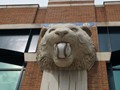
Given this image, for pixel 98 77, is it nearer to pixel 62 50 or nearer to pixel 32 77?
pixel 62 50

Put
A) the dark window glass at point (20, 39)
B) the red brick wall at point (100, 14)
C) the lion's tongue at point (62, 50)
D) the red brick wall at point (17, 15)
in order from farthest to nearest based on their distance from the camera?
the red brick wall at point (17, 15)
the red brick wall at point (100, 14)
the dark window glass at point (20, 39)
the lion's tongue at point (62, 50)

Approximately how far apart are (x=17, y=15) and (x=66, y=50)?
4219mm

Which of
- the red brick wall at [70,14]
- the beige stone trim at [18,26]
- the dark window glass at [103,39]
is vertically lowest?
the dark window glass at [103,39]

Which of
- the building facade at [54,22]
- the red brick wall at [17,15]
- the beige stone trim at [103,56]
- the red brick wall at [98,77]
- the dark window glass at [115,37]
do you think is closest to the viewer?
the red brick wall at [98,77]

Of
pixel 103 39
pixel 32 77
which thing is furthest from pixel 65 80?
pixel 103 39

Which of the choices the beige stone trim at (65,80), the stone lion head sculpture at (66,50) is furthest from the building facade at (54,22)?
the stone lion head sculpture at (66,50)

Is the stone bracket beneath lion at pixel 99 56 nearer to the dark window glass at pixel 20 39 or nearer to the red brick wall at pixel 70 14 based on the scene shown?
the dark window glass at pixel 20 39

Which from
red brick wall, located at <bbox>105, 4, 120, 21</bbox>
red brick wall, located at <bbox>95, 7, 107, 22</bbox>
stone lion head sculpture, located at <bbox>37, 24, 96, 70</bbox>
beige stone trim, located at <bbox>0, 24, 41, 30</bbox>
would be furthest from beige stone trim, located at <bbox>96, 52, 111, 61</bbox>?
beige stone trim, located at <bbox>0, 24, 41, 30</bbox>

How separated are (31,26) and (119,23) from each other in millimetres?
2683

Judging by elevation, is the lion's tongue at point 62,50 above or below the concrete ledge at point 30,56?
below

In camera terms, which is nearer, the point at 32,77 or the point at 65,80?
the point at 65,80

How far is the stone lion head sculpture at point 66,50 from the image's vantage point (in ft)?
18.7

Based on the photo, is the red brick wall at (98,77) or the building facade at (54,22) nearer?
the red brick wall at (98,77)

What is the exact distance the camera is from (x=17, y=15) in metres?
9.42
